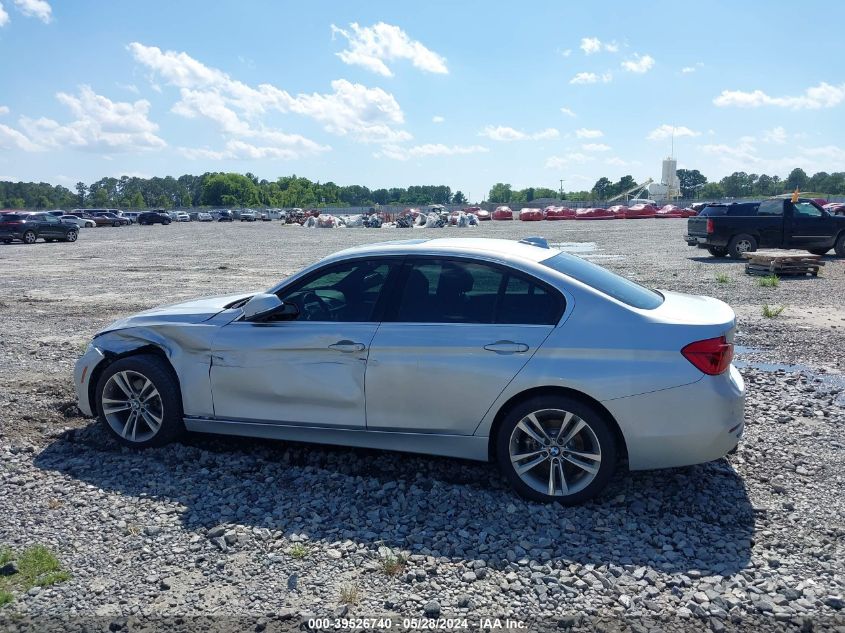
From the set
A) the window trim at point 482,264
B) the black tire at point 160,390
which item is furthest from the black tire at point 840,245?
the black tire at point 160,390

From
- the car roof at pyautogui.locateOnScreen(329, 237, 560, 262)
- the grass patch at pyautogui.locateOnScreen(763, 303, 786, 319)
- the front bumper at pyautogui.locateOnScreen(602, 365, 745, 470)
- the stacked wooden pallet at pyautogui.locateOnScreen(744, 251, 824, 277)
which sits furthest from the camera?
the stacked wooden pallet at pyautogui.locateOnScreen(744, 251, 824, 277)

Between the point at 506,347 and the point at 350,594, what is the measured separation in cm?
178

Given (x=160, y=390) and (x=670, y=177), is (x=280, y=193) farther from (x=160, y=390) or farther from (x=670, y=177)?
(x=160, y=390)

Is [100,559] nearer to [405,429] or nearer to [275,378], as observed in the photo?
[275,378]

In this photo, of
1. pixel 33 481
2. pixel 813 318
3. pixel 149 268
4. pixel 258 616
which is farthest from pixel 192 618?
pixel 149 268

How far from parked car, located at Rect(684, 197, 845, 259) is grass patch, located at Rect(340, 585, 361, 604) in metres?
19.8

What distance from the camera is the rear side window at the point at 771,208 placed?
20641mm

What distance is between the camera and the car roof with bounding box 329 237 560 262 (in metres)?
4.93

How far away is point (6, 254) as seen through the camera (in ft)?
94.2

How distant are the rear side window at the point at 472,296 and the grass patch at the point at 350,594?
1.85 metres

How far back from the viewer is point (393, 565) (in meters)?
3.79

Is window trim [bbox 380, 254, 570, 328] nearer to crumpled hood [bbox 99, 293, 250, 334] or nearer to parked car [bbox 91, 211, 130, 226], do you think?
crumpled hood [bbox 99, 293, 250, 334]

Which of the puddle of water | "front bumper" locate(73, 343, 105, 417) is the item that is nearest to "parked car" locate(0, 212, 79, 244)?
"front bumper" locate(73, 343, 105, 417)

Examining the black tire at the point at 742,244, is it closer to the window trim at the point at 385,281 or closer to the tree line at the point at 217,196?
the window trim at the point at 385,281
